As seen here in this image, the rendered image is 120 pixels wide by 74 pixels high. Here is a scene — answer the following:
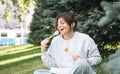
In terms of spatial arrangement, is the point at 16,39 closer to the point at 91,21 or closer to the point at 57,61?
the point at 91,21

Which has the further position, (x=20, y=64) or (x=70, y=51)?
(x=20, y=64)

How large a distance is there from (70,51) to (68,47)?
0.05m

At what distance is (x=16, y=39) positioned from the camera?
85.7ft

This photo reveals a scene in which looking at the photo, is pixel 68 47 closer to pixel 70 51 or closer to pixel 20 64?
pixel 70 51

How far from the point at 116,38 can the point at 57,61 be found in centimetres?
372

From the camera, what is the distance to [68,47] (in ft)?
12.6

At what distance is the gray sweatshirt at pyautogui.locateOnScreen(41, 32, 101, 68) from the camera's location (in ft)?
12.2

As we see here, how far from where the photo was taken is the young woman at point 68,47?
3.72 meters

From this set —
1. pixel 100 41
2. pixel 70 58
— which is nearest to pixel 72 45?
pixel 70 58

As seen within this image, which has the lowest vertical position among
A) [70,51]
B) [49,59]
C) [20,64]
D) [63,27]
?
[20,64]

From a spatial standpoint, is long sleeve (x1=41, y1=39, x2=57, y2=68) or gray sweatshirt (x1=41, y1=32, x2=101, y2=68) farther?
long sleeve (x1=41, y1=39, x2=57, y2=68)

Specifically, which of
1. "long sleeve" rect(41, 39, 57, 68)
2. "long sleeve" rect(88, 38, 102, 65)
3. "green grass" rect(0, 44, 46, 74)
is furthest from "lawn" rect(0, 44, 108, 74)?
"long sleeve" rect(88, 38, 102, 65)

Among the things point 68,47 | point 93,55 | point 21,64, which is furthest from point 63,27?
point 21,64

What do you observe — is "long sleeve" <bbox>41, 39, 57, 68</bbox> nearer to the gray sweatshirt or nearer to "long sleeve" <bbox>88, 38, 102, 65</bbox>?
the gray sweatshirt
